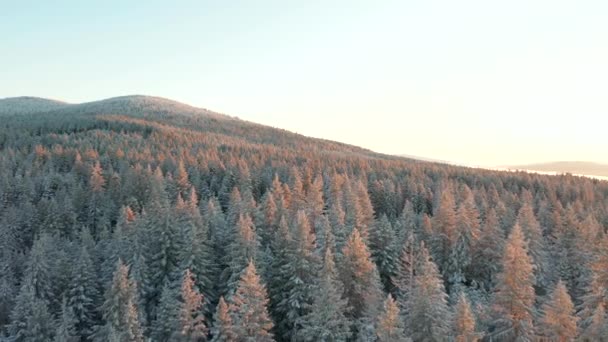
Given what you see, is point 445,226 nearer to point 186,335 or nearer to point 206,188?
point 186,335

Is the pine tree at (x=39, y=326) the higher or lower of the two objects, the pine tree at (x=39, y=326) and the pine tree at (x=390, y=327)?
the lower

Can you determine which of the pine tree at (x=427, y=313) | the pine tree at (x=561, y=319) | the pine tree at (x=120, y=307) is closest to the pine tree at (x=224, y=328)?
the pine tree at (x=120, y=307)

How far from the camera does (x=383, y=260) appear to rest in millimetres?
50000

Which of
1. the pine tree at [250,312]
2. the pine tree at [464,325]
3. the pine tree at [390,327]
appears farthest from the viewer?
the pine tree at [250,312]

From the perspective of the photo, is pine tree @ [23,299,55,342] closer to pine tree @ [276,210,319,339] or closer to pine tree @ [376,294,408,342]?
pine tree @ [276,210,319,339]

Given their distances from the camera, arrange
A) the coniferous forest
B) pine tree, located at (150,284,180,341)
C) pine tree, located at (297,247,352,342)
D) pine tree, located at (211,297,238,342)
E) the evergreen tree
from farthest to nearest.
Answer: the evergreen tree < pine tree, located at (150,284,180,341) < pine tree, located at (297,247,352,342) < pine tree, located at (211,297,238,342) < the coniferous forest

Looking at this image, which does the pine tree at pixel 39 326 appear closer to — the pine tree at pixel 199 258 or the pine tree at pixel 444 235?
the pine tree at pixel 199 258

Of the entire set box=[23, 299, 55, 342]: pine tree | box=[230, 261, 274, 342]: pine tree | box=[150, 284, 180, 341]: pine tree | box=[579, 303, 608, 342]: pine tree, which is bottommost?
box=[23, 299, 55, 342]: pine tree

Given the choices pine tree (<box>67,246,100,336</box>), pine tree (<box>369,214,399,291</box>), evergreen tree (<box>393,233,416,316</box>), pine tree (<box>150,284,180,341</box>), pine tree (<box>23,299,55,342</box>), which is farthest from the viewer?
pine tree (<box>369,214,399,291</box>)

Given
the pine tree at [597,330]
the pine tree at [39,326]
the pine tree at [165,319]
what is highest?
the pine tree at [597,330]

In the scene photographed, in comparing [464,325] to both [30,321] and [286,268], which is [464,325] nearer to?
[286,268]

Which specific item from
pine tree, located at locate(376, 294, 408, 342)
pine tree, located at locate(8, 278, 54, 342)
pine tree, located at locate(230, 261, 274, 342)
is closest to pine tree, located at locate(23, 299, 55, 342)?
pine tree, located at locate(8, 278, 54, 342)

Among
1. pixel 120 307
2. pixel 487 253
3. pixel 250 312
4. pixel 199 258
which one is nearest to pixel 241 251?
pixel 199 258

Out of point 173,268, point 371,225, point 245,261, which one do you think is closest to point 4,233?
point 173,268
